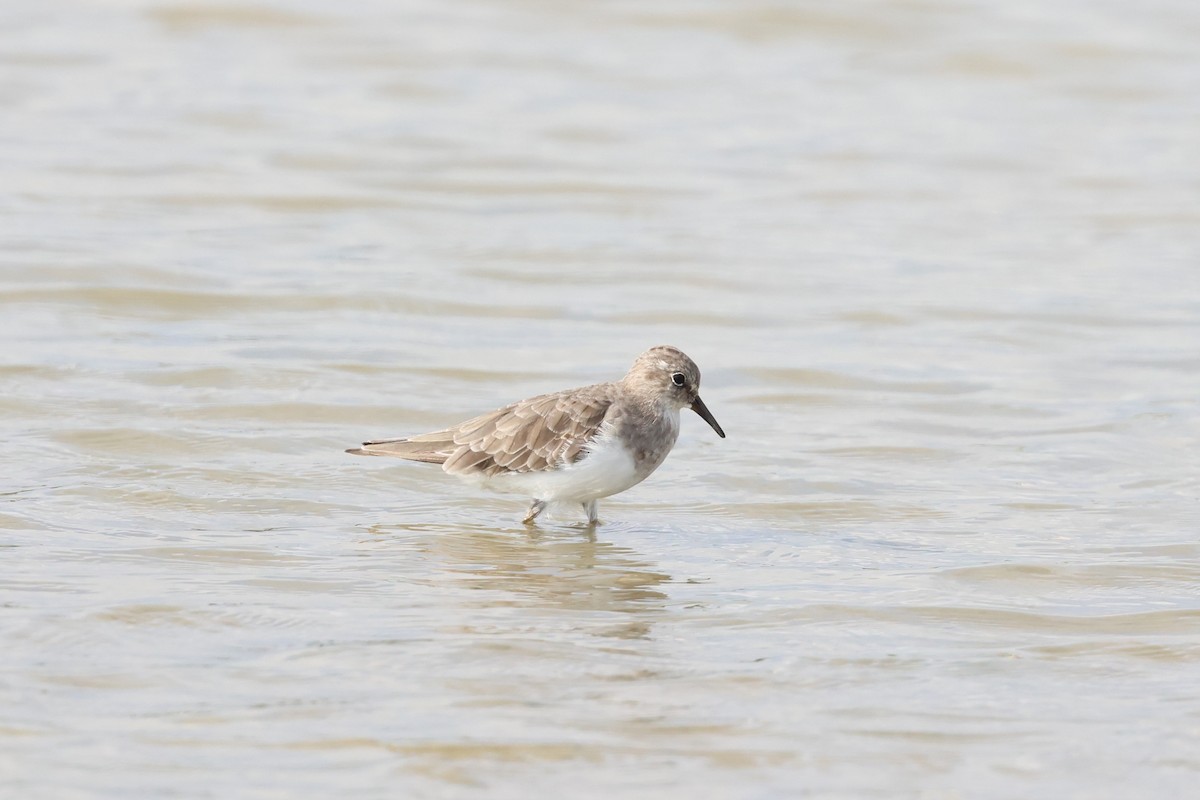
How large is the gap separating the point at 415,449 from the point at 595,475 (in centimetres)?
114

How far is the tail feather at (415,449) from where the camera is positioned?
9688mm

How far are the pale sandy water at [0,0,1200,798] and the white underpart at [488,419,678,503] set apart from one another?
27 cm

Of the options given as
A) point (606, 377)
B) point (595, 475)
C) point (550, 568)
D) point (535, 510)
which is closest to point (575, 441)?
point (595, 475)

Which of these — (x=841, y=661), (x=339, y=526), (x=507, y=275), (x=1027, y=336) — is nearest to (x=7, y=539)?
(x=339, y=526)

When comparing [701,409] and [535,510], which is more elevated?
[701,409]

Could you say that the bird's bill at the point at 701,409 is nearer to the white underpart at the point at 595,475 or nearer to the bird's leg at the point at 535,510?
the white underpart at the point at 595,475

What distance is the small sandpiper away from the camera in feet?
30.5

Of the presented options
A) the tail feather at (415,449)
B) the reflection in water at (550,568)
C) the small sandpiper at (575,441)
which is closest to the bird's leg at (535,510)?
the small sandpiper at (575,441)

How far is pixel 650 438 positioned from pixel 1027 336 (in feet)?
18.3

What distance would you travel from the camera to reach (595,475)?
923 centimetres

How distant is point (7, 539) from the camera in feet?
27.6

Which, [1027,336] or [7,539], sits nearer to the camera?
[7,539]

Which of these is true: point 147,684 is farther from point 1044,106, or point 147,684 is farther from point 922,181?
point 1044,106

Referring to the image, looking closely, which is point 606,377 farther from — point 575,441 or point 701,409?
point 575,441
